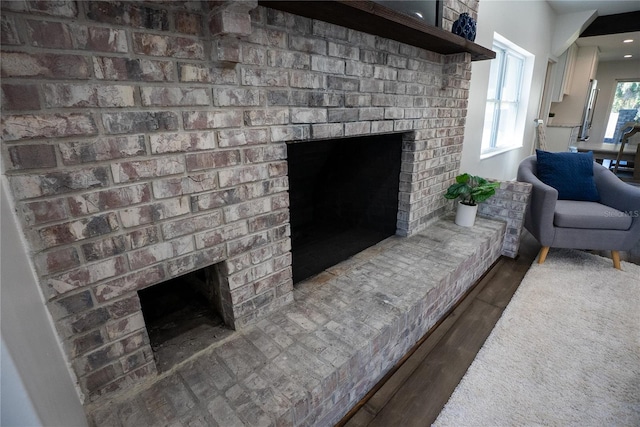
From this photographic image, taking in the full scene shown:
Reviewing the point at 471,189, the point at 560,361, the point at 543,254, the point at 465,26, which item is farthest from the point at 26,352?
the point at 543,254

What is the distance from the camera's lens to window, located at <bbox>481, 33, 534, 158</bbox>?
12.1 feet

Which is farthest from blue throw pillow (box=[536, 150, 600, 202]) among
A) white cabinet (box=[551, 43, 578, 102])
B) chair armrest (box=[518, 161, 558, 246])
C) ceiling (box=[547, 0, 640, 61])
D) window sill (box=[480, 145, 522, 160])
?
white cabinet (box=[551, 43, 578, 102])

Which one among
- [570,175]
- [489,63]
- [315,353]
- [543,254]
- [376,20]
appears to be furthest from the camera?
[489,63]

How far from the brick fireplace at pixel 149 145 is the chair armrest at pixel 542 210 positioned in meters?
1.84

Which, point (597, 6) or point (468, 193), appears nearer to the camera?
point (468, 193)

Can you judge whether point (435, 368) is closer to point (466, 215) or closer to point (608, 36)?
point (466, 215)

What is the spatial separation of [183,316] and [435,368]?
125cm

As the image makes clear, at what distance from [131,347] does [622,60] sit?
1063 centimetres

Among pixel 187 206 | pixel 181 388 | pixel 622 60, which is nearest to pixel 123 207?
pixel 187 206

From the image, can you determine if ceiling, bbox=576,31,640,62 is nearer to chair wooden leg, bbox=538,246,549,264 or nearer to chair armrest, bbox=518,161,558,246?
chair armrest, bbox=518,161,558,246

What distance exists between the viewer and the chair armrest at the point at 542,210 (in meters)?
2.35

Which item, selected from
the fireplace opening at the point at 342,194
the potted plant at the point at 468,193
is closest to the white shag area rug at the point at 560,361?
the potted plant at the point at 468,193

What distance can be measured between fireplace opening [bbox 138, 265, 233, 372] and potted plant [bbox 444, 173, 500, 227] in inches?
76.3

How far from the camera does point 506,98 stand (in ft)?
13.8
